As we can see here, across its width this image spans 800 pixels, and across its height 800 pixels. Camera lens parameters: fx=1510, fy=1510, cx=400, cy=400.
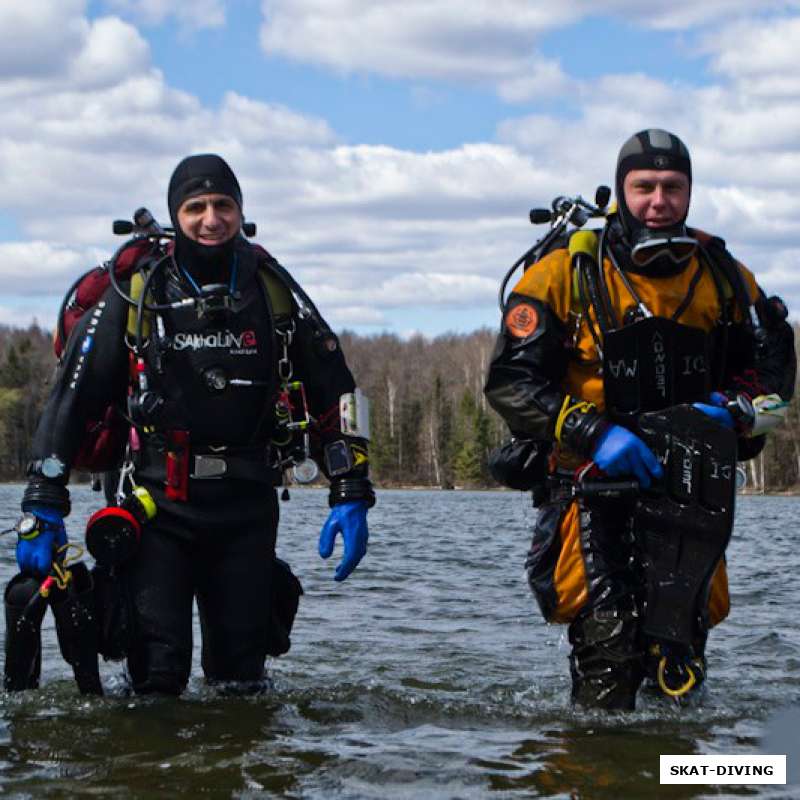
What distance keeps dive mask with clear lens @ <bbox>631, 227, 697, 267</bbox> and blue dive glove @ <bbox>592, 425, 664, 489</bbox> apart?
678 mm

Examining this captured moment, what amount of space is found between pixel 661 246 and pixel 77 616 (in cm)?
268

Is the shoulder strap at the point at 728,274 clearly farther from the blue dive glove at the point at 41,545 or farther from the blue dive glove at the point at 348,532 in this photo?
the blue dive glove at the point at 41,545

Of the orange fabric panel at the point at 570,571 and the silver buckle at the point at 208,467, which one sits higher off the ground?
the silver buckle at the point at 208,467

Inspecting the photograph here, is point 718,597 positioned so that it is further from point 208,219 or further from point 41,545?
point 41,545

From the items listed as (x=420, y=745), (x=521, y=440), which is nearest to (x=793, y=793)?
(x=420, y=745)

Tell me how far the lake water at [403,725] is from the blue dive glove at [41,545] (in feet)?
1.96

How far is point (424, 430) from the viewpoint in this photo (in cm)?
8944

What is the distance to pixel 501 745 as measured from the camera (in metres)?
5.49

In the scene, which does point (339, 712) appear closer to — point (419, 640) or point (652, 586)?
point (652, 586)

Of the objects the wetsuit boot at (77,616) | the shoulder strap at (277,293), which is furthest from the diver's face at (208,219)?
the wetsuit boot at (77,616)

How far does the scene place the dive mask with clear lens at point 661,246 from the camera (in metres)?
5.74

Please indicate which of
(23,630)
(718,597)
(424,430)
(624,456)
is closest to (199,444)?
(23,630)

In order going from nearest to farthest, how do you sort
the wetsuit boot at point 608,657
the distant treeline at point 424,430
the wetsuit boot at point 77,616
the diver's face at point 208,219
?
1. the wetsuit boot at point 608,657
2. the wetsuit boot at point 77,616
3. the diver's face at point 208,219
4. the distant treeline at point 424,430

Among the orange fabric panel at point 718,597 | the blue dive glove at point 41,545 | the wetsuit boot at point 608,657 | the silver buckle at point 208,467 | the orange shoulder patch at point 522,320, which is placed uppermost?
Answer: the orange shoulder patch at point 522,320
